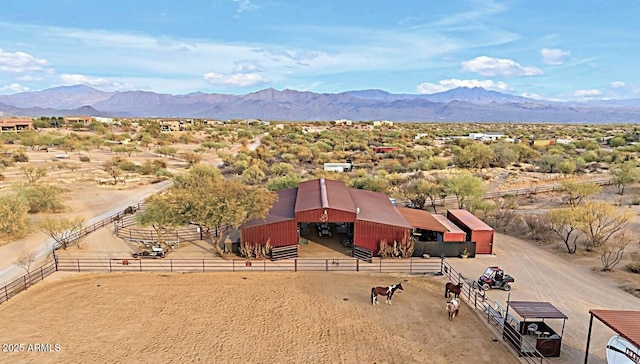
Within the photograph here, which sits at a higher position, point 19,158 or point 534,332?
point 19,158

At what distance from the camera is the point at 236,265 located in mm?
19438

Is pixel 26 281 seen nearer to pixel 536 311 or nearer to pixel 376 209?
pixel 376 209

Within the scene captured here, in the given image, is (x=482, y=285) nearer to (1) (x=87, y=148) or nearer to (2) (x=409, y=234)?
(2) (x=409, y=234)

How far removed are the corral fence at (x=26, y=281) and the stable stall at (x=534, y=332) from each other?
734 inches

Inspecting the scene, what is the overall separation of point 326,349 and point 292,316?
244 cm

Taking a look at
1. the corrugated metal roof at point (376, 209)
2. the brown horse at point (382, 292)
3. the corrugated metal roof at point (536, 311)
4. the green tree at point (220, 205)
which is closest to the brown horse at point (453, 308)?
the corrugated metal roof at point (536, 311)

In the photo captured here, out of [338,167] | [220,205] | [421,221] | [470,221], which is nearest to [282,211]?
[220,205]

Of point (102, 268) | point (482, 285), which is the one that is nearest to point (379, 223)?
point (482, 285)

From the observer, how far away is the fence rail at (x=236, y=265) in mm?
19047

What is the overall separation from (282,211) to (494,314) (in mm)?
12118

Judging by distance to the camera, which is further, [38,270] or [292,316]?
[38,270]

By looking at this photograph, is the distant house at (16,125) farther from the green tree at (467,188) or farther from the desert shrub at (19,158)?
the green tree at (467,188)

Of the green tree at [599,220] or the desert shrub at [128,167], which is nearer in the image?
the green tree at [599,220]

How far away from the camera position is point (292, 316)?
14547mm
